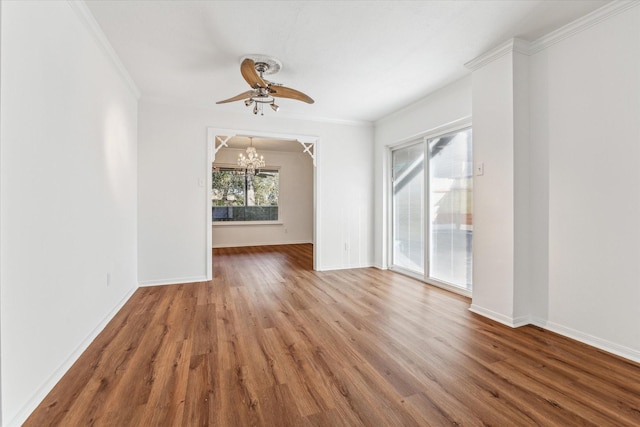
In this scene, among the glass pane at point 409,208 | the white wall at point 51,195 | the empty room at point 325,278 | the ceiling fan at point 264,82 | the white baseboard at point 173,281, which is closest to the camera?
the white wall at point 51,195

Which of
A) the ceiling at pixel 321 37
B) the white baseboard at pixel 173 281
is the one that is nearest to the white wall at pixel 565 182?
the ceiling at pixel 321 37

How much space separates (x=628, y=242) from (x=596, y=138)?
79cm

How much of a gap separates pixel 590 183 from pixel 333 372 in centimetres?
237

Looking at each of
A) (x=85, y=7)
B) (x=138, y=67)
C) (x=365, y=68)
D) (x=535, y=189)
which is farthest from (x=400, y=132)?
(x=85, y=7)

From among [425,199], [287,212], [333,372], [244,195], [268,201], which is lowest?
[333,372]

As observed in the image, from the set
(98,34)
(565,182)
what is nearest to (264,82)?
(98,34)

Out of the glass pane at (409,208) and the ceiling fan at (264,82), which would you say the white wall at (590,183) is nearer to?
the glass pane at (409,208)

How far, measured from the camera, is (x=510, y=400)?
1586mm

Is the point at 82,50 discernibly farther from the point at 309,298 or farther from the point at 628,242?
the point at 628,242

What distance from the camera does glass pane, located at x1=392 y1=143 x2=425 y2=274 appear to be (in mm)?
4281

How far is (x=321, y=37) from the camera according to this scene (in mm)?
2568

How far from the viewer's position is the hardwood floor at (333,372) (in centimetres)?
148

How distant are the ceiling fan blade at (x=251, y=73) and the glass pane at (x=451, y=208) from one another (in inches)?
93.5

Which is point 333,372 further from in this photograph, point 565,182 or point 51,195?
point 565,182
